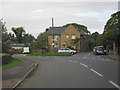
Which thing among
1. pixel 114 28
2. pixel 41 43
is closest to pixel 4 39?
pixel 114 28

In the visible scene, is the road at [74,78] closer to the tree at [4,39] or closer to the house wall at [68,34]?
the tree at [4,39]

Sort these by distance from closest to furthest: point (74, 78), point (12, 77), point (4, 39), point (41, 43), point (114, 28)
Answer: point (74, 78) → point (12, 77) → point (4, 39) → point (114, 28) → point (41, 43)

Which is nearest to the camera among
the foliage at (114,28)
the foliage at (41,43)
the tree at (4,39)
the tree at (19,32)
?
the tree at (4,39)

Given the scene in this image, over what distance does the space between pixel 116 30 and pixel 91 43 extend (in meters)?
71.3

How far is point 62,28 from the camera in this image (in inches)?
3775

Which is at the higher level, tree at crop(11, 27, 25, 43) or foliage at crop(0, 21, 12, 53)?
tree at crop(11, 27, 25, 43)

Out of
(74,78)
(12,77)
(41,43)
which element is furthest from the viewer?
(41,43)

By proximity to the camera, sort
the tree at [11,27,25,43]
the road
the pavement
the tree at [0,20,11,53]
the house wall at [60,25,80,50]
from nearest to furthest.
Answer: the road
the pavement
the tree at [0,20,11,53]
the house wall at [60,25,80,50]
the tree at [11,27,25,43]

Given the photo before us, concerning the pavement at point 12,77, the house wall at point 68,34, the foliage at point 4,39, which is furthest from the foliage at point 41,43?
the pavement at point 12,77

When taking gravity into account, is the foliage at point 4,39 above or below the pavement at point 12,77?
above

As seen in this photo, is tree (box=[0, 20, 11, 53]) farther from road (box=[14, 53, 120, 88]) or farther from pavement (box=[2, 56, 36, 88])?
pavement (box=[2, 56, 36, 88])

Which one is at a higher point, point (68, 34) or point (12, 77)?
point (68, 34)

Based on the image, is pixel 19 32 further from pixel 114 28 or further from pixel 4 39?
pixel 4 39

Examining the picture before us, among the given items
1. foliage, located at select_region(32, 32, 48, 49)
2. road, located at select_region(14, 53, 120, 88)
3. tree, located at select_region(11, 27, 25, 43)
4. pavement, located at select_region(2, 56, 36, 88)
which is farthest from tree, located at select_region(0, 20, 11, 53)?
tree, located at select_region(11, 27, 25, 43)
